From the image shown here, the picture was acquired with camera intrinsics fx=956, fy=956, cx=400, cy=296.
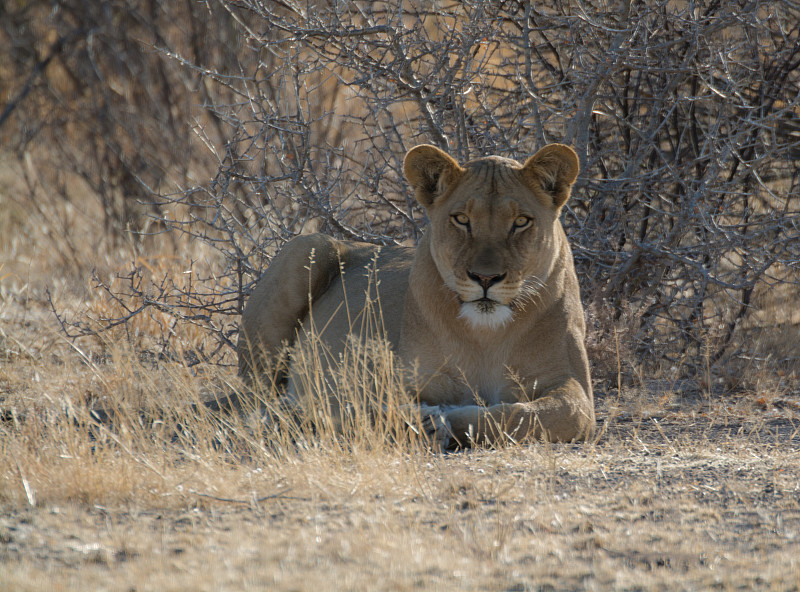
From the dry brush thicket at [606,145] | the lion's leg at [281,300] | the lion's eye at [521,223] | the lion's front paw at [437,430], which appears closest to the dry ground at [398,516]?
the lion's front paw at [437,430]

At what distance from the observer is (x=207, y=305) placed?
6109mm

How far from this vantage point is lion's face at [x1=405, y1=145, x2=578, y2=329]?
4.18m

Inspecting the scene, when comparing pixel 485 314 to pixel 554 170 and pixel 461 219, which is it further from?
pixel 554 170

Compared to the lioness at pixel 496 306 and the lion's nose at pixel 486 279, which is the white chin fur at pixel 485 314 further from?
the lion's nose at pixel 486 279

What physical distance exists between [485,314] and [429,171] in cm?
78

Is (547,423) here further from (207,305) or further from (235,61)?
(235,61)

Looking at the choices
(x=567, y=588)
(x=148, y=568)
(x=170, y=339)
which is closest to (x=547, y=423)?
(x=567, y=588)

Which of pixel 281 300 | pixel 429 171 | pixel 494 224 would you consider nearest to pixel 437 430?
pixel 494 224

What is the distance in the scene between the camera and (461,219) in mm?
4324

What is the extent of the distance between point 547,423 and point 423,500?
1.04 meters

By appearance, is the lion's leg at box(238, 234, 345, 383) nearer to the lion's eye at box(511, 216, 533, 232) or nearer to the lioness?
the lioness

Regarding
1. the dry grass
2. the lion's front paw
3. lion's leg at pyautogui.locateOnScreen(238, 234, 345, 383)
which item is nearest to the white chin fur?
the lion's front paw

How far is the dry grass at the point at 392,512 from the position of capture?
2.53 m

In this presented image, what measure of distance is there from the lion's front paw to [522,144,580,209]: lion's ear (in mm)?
1170
